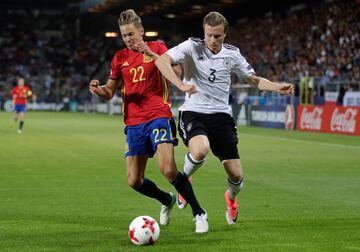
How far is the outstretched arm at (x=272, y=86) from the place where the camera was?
29.4 feet

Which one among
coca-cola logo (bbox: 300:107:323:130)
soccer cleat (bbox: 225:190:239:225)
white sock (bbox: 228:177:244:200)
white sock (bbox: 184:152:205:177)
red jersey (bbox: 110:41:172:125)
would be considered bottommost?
coca-cola logo (bbox: 300:107:323:130)

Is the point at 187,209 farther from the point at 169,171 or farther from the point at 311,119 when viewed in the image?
the point at 311,119

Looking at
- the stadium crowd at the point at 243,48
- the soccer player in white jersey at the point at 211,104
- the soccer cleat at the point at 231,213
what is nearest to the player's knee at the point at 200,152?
the soccer player in white jersey at the point at 211,104

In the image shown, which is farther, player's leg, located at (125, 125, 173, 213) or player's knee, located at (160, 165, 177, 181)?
player's leg, located at (125, 125, 173, 213)

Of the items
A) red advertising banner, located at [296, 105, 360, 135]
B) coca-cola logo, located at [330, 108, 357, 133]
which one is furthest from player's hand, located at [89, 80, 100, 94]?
coca-cola logo, located at [330, 108, 357, 133]

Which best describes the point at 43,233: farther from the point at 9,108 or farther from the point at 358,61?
the point at 9,108

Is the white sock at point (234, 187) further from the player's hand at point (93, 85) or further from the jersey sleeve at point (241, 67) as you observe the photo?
the player's hand at point (93, 85)

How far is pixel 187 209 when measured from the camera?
10.8 metres

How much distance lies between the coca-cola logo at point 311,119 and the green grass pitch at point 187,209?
→ 10.8 m

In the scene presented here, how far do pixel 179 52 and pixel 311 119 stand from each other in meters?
25.0

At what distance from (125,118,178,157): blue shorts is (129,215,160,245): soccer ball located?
42.9 inches

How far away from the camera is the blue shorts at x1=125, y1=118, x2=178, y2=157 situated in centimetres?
884

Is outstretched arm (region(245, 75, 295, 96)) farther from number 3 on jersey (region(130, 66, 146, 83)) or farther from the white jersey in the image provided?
number 3 on jersey (region(130, 66, 146, 83))

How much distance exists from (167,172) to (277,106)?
1110 inches
